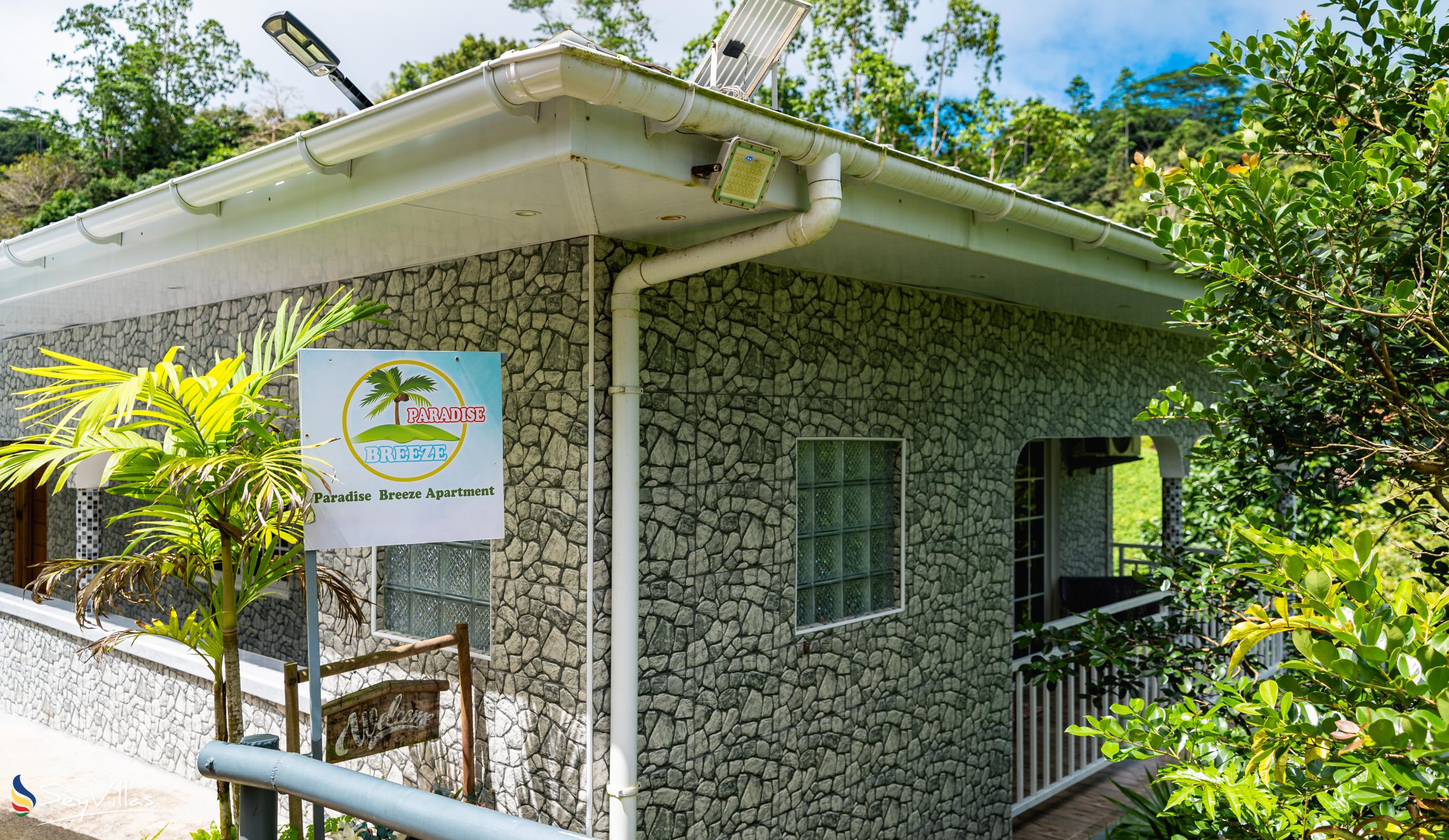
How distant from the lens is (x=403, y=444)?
11.1 ft

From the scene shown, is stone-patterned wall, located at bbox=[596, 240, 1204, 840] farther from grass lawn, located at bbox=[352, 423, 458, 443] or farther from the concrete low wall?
the concrete low wall

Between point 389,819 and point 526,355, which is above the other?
point 526,355

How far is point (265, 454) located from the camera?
3.31 meters

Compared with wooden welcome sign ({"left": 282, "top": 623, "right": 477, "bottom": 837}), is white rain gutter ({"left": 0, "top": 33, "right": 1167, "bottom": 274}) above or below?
above

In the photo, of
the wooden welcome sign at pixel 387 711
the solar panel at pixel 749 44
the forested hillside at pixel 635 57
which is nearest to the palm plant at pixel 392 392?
the wooden welcome sign at pixel 387 711

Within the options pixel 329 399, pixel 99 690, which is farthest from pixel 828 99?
pixel 329 399

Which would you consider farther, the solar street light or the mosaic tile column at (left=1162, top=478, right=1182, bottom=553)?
the mosaic tile column at (left=1162, top=478, right=1182, bottom=553)

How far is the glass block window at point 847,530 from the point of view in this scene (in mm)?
4855

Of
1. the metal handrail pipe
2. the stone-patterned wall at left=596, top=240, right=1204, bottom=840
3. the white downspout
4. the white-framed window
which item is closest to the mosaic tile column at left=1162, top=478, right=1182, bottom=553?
the white-framed window

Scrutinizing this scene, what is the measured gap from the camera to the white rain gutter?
101 inches

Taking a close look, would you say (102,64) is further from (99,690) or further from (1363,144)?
(1363,144)

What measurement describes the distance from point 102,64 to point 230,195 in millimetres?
34262

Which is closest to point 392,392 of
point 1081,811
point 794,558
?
point 794,558

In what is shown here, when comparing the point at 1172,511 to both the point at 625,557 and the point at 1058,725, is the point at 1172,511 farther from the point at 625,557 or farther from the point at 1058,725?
the point at 625,557
